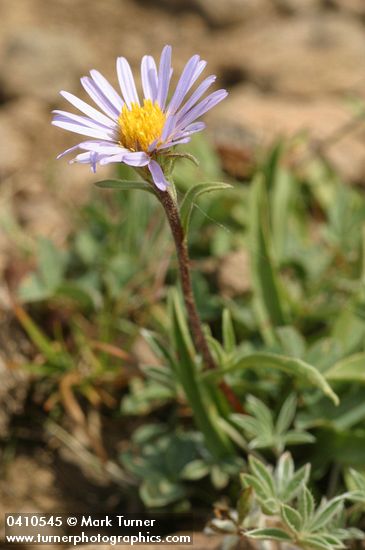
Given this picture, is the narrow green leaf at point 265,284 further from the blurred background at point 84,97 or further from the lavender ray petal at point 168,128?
the lavender ray petal at point 168,128

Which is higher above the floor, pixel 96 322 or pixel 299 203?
pixel 299 203

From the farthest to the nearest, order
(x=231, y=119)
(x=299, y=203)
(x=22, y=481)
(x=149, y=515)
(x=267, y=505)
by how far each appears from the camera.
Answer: (x=231, y=119), (x=299, y=203), (x=22, y=481), (x=149, y=515), (x=267, y=505)

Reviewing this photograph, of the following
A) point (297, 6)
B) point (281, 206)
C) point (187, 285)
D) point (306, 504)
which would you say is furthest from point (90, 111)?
point (297, 6)

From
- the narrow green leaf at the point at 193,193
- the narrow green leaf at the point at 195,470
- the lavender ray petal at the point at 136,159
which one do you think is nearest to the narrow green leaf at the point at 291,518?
the narrow green leaf at the point at 195,470

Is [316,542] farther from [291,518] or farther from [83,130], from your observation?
[83,130]

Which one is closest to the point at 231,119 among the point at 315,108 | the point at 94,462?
the point at 315,108

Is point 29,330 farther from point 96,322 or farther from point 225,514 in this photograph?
point 225,514

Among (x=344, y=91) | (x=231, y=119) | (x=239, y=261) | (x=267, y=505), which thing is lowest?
(x=267, y=505)

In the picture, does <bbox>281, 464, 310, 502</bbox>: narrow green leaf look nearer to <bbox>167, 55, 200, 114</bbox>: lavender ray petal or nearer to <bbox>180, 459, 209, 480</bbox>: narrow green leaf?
<bbox>180, 459, 209, 480</bbox>: narrow green leaf
